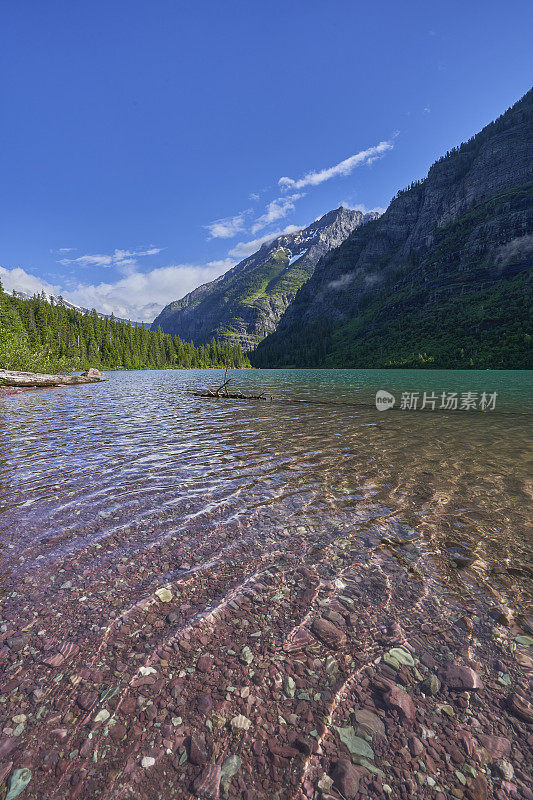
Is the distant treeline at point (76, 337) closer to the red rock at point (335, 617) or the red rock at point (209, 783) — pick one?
the red rock at point (335, 617)

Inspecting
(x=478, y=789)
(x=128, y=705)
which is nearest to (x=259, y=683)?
(x=128, y=705)

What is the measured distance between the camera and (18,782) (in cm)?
308

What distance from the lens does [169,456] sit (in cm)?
1452

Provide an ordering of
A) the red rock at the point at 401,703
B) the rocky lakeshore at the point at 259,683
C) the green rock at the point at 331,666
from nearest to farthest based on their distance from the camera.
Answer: the rocky lakeshore at the point at 259,683 < the red rock at the point at 401,703 < the green rock at the point at 331,666

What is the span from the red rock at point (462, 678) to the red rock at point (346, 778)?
5.83 ft

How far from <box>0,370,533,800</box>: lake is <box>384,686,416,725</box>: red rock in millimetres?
22

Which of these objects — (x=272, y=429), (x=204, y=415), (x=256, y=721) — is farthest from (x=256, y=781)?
(x=204, y=415)

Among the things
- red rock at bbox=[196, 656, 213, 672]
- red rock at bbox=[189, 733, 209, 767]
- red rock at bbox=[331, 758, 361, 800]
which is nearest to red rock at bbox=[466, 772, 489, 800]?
red rock at bbox=[331, 758, 361, 800]

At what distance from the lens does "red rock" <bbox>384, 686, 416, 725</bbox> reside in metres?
3.75

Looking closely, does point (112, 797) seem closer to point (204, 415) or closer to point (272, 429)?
point (272, 429)

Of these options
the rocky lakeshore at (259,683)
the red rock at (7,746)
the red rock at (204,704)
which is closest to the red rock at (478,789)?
the rocky lakeshore at (259,683)

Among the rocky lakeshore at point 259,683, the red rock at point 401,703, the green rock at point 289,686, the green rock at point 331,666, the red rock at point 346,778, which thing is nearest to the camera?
the red rock at point 346,778

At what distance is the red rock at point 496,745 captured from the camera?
3.39 meters

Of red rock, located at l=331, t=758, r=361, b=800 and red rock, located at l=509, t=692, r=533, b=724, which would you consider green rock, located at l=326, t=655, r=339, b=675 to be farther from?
red rock, located at l=509, t=692, r=533, b=724
